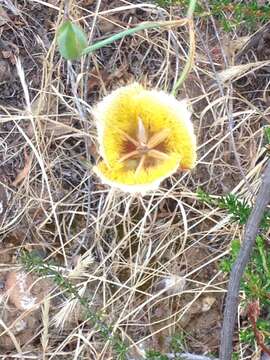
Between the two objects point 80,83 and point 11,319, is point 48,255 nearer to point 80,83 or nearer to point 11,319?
point 11,319

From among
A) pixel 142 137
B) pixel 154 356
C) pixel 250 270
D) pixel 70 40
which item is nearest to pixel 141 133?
pixel 142 137

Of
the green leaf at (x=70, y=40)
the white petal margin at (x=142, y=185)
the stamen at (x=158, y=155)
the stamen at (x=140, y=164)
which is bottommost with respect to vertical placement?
the white petal margin at (x=142, y=185)

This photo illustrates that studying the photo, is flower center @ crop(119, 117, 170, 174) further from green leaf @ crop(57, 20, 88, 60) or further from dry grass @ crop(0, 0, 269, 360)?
dry grass @ crop(0, 0, 269, 360)

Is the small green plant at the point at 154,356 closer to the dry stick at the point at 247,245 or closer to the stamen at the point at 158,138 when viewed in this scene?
the dry stick at the point at 247,245

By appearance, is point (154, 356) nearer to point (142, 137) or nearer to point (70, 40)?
point (142, 137)

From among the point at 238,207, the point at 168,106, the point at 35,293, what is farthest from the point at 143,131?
the point at 35,293

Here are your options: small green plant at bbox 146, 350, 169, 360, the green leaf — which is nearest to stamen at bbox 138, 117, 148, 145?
the green leaf

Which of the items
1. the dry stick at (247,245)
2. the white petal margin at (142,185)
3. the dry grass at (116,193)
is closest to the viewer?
the dry stick at (247,245)

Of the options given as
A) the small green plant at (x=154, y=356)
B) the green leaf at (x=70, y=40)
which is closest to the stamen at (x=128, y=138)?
the green leaf at (x=70, y=40)

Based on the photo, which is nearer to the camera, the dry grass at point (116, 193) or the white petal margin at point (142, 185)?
the white petal margin at point (142, 185)
